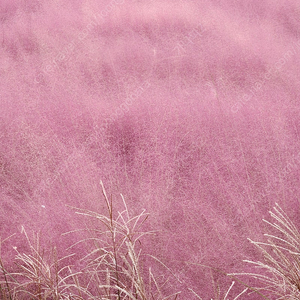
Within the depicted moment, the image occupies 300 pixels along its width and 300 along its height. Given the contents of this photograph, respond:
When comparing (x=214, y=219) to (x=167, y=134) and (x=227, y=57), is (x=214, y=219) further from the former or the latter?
(x=227, y=57)

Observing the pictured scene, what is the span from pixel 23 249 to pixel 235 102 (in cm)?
147

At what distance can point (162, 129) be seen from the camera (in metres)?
1.76

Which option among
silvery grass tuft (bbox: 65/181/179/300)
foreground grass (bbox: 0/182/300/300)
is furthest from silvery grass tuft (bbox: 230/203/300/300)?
silvery grass tuft (bbox: 65/181/179/300)

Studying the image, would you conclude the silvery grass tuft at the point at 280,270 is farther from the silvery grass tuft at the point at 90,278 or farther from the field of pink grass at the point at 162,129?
the silvery grass tuft at the point at 90,278

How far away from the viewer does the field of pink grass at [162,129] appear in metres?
1.32

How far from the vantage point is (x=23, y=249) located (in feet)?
4.25

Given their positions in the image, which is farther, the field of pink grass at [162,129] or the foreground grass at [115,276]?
the field of pink grass at [162,129]

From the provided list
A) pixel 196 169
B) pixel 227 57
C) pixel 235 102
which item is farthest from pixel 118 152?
pixel 227 57

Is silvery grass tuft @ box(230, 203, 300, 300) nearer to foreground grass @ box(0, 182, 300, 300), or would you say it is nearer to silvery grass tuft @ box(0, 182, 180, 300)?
foreground grass @ box(0, 182, 300, 300)

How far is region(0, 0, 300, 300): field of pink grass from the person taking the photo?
1.32m

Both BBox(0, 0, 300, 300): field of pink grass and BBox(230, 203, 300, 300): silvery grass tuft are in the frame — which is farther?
BBox(0, 0, 300, 300): field of pink grass

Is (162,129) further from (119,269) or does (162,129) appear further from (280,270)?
(280,270)

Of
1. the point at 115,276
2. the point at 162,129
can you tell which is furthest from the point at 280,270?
the point at 162,129

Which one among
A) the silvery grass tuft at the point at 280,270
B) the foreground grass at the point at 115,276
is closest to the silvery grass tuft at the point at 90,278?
the foreground grass at the point at 115,276
